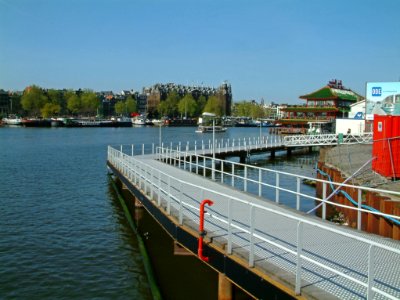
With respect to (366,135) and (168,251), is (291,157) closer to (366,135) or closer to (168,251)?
(366,135)

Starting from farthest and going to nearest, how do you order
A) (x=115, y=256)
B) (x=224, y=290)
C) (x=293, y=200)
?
(x=293, y=200) → (x=115, y=256) → (x=224, y=290)

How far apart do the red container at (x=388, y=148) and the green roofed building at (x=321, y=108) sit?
278 ft

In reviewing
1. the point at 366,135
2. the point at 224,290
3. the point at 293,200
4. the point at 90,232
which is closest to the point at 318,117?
the point at 366,135

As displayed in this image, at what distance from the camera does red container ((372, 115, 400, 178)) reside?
56.1ft

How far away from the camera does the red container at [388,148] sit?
56.1 feet

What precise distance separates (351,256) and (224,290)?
2769mm

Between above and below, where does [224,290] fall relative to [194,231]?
below

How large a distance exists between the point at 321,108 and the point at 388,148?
89.2 meters

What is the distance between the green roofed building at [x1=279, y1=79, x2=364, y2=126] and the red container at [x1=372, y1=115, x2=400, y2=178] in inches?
3338

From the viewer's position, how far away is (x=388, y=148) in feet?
57.2

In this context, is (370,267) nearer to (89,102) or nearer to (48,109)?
(48,109)

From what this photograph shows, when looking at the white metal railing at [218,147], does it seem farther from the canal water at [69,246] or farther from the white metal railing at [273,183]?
the canal water at [69,246]

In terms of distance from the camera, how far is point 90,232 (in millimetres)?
18719

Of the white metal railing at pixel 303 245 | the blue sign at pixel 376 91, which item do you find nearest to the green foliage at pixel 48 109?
the blue sign at pixel 376 91
